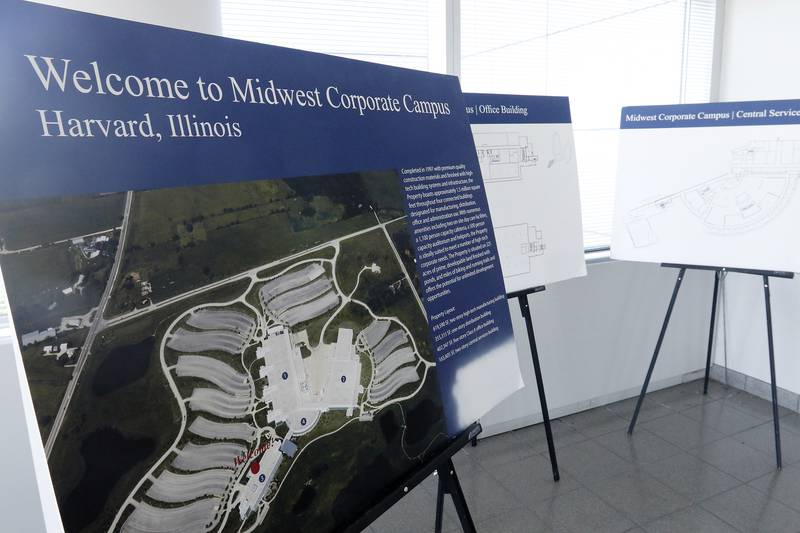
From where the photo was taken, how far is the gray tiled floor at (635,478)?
2248 millimetres

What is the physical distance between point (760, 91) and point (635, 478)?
2.42 meters

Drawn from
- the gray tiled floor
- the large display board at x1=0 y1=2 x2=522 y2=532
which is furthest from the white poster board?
the large display board at x1=0 y1=2 x2=522 y2=532

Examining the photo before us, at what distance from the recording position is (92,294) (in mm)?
644

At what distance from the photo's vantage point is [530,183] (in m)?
2.33

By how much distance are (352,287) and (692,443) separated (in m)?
2.65

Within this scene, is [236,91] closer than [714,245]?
Yes

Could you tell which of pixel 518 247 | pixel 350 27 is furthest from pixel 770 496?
pixel 350 27

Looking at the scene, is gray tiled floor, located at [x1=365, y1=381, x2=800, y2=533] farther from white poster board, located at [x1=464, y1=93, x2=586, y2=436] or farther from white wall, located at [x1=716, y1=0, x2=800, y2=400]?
white poster board, located at [x1=464, y1=93, x2=586, y2=436]

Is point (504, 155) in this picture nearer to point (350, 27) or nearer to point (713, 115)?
A: point (350, 27)

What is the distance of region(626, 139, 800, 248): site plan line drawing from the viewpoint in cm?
261

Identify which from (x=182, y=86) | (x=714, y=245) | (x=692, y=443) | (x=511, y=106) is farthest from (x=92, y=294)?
(x=692, y=443)

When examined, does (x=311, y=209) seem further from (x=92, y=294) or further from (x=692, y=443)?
(x=692, y=443)

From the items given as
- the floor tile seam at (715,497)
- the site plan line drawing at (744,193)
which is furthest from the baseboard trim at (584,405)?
the site plan line drawing at (744,193)

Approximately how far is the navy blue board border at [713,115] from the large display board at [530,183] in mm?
648
